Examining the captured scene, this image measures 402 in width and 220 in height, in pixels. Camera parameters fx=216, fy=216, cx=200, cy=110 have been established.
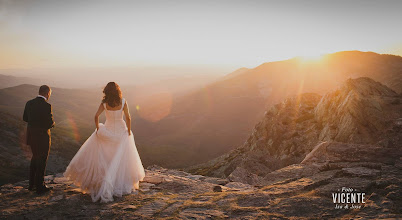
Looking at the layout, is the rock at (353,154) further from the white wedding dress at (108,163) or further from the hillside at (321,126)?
the white wedding dress at (108,163)

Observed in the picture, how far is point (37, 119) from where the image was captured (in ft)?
25.1

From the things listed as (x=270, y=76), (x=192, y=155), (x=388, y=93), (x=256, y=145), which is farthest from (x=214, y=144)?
(x=270, y=76)

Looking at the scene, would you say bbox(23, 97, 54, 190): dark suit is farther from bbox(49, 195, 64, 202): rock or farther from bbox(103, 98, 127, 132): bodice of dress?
bbox(103, 98, 127, 132): bodice of dress

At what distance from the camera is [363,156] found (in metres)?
9.41

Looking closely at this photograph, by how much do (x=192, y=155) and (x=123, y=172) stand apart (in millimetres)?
74286

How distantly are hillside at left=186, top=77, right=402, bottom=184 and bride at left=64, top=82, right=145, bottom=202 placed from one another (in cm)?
636

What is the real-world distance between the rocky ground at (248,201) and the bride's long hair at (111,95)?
3365 millimetres

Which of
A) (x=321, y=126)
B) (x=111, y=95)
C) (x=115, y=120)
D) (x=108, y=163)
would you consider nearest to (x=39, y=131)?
(x=115, y=120)

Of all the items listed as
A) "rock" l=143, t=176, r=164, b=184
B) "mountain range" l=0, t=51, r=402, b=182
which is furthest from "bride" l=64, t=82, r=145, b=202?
"mountain range" l=0, t=51, r=402, b=182

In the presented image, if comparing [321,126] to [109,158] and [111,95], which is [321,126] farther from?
[111,95]

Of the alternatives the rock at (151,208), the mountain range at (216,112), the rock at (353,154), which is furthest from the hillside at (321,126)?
the mountain range at (216,112)

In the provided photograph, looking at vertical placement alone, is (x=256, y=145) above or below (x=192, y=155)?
above

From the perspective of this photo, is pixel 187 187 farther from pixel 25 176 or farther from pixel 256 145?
pixel 25 176

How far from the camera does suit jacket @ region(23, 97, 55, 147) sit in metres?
7.62
